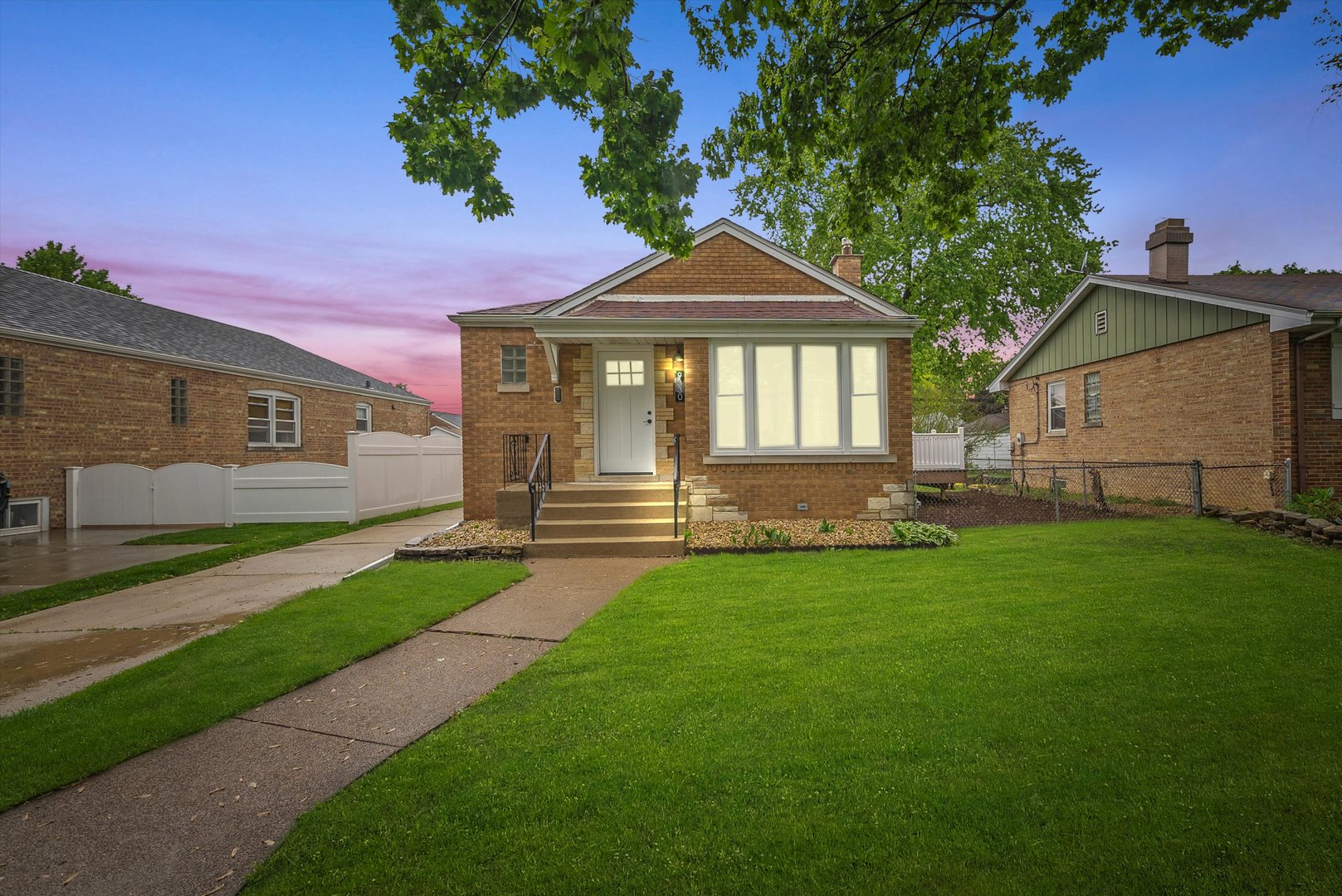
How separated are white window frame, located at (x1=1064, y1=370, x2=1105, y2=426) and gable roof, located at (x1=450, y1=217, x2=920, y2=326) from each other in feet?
28.7

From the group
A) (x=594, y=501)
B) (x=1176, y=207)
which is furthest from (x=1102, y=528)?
(x=1176, y=207)

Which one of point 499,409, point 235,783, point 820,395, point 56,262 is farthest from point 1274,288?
point 56,262

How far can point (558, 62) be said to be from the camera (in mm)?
3584

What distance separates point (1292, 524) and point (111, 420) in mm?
23523

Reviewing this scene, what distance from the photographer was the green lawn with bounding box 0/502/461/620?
6.72 metres

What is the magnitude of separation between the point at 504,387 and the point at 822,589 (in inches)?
307

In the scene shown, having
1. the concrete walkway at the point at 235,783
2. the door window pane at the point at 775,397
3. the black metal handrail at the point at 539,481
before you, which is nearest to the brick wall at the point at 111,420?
the black metal handrail at the point at 539,481

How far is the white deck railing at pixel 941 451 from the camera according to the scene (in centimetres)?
1519

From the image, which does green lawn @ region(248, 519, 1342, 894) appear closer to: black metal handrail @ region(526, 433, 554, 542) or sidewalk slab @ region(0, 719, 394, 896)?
sidewalk slab @ region(0, 719, 394, 896)

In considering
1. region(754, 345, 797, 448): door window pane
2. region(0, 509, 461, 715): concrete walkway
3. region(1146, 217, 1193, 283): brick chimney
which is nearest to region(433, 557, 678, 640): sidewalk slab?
region(0, 509, 461, 715): concrete walkway

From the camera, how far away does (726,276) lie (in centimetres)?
1193

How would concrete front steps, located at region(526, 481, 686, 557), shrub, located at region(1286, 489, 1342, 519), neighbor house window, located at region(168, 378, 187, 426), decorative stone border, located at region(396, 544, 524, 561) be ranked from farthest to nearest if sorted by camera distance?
neighbor house window, located at region(168, 378, 187, 426), shrub, located at region(1286, 489, 1342, 519), concrete front steps, located at region(526, 481, 686, 557), decorative stone border, located at region(396, 544, 524, 561)

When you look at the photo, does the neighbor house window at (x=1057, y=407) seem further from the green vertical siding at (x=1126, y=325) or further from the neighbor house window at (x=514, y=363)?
the neighbor house window at (x=514, y=363)

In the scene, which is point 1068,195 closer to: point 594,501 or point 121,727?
point 594,501
